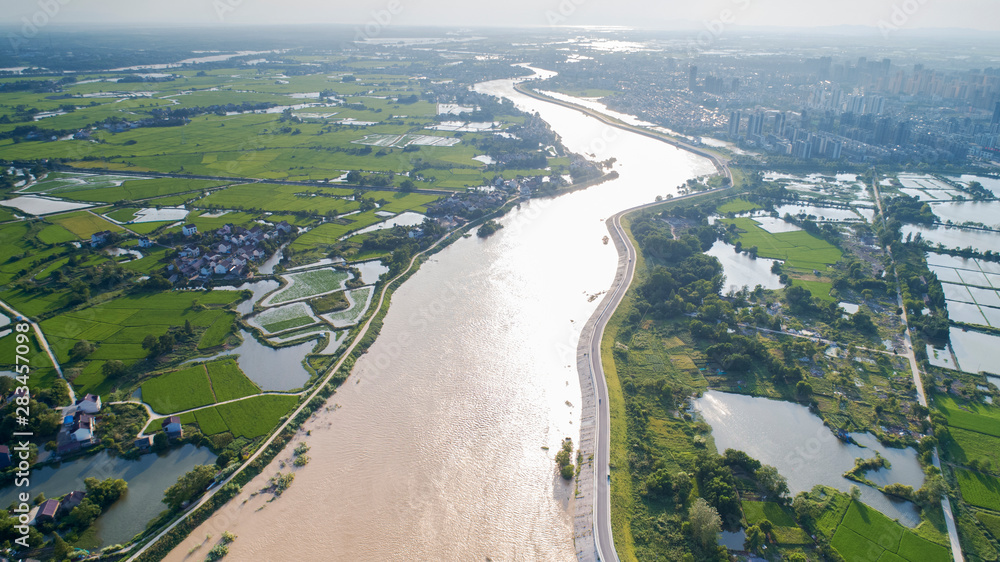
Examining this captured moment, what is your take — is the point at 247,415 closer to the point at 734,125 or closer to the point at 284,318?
the point at 284,318

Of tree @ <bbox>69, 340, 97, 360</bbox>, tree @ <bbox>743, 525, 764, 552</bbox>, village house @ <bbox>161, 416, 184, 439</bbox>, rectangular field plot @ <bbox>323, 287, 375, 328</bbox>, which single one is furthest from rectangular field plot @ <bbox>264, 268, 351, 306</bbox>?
tree @ <bbox>743, 525, 764, 552</bbox>

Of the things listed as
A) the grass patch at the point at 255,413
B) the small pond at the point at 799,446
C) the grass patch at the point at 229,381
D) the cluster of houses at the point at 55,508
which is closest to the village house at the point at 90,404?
the grass patch at the point at 229,381

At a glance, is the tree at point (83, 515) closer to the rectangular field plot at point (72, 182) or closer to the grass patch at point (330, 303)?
the grass patch at point (330, 303)

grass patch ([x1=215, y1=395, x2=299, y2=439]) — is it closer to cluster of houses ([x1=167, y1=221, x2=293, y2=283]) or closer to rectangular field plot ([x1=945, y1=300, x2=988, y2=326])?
cluster of houses ([x1=167, y1=221, x2=293, y2=283])

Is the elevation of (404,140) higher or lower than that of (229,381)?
higher

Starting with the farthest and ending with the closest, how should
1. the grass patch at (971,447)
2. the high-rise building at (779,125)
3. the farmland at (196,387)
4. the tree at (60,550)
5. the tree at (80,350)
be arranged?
the high-rise building at (779,125)
the tree at (80,350)
the farmland at (196,387)
the grass patch at (971,447)
the tree at (60,550)

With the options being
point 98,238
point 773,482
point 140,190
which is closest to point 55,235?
point 98,238
